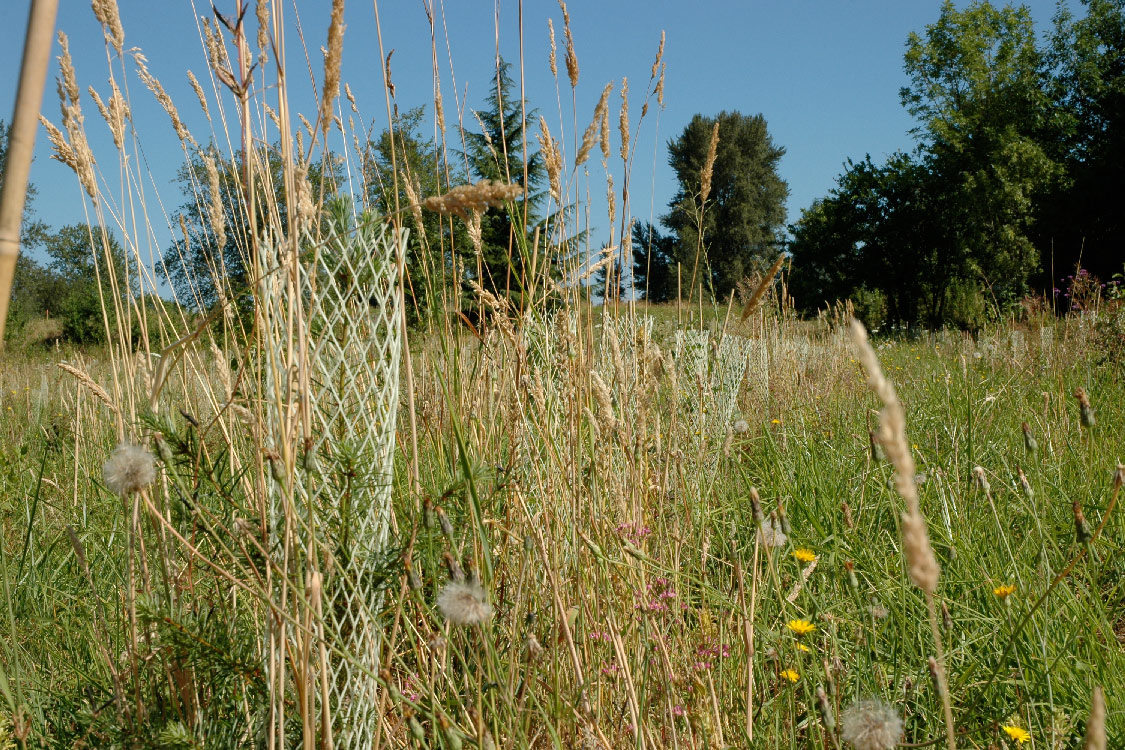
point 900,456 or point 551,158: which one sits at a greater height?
point 551,158

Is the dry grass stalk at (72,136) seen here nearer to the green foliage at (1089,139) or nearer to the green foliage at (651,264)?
the green foliage at (651,264)

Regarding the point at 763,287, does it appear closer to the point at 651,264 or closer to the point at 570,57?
the point at 570,57

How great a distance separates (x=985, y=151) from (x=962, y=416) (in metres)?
24.2

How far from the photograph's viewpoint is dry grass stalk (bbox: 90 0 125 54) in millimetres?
1111

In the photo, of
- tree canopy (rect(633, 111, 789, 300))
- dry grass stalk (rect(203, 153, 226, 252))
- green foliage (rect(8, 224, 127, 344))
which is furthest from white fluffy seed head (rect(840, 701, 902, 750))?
tree canopy (rect(633, 111, 789, 300))

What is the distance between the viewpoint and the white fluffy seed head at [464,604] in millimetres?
825

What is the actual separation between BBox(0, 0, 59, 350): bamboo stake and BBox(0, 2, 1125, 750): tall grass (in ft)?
1.12

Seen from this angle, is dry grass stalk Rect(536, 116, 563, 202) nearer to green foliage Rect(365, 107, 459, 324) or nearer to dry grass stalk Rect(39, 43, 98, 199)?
green foliage Rect(365, 107, 459, 324)

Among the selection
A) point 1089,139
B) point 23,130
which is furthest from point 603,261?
point 1089,139

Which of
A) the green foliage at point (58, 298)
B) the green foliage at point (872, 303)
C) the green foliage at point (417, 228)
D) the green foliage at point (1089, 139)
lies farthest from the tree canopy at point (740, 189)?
→ the green foliage at point (417, 228)

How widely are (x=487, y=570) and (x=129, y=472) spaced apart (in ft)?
1.65

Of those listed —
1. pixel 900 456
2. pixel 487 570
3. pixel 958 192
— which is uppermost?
pixel 958 192

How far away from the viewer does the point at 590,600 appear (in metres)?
1.41

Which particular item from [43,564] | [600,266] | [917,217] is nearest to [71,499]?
[43,564]
